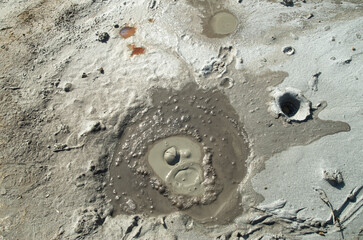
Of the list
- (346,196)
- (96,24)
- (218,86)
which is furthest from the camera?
(96,24)

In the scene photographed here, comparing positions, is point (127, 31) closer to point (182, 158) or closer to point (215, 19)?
point (215, 19)

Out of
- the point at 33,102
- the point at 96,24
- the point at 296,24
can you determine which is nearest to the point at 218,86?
the point at 296,24

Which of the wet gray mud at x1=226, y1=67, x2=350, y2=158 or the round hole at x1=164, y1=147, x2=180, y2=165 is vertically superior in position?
the wet gray mud at x1=226, y1=67, x2=350, y2=158

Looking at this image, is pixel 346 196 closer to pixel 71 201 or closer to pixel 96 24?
pixel 71 201

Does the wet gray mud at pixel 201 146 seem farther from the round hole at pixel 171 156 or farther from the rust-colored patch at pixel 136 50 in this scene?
the rust-colored patch at pixel 136 50

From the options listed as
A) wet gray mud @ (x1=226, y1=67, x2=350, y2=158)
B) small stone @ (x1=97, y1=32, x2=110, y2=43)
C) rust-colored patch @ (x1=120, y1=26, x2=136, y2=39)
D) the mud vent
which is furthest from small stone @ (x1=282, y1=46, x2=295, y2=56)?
small stone @ (x1=97, y1=32, x2=110, y2=43)

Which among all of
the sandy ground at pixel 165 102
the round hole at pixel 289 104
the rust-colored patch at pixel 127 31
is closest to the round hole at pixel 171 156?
the sandy ground at pixel 165 102

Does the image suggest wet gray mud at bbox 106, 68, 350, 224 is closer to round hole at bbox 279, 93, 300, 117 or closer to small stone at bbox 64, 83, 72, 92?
round hole at bbox 279, 93, 300, 117
